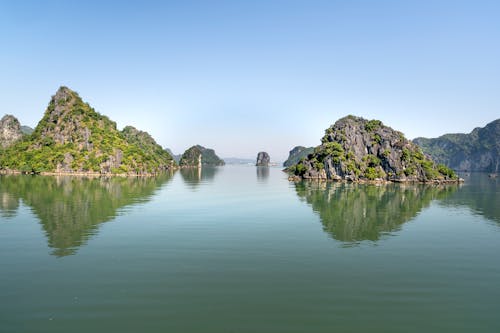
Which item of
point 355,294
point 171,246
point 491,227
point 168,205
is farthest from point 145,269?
point 491,227

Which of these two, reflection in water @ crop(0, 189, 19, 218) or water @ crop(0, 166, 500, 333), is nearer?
water @ crop(0, 166, 500, 333)

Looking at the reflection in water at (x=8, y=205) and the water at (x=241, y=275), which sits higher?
the reflection in water at (x=8, y=205)

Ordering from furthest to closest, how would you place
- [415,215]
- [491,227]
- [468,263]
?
[415,215], [491,227], [468,263]

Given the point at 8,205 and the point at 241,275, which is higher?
the point at 8,205

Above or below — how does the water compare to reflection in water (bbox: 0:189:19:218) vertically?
below

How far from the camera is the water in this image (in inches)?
839

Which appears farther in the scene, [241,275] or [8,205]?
[8,205]

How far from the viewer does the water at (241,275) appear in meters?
21.3

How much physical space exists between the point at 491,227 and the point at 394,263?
35614 millimetres

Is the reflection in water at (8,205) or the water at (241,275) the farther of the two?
the reflection in water at (8,205)

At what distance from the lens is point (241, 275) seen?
30000 mm

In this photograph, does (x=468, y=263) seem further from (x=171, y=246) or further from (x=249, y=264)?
(x=171, y=246)

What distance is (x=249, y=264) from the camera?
33375 mm

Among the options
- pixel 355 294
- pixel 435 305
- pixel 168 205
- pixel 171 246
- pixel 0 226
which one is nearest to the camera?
pixel 435 305
